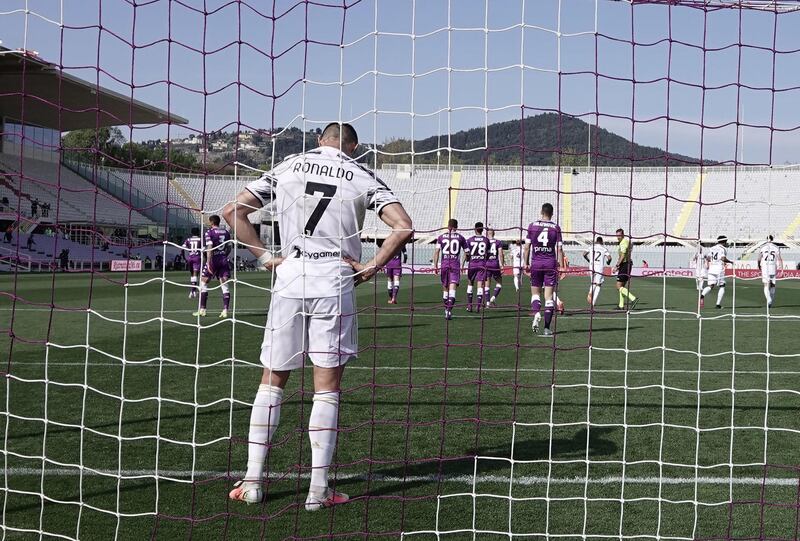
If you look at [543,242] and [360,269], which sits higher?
[543,242]

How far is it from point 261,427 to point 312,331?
2.01 feet

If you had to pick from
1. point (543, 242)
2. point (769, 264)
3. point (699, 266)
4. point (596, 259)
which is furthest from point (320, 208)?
point (769, 264)

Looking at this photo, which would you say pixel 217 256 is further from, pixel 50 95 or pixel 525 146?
pixel 525 146

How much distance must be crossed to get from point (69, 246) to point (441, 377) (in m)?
36.9

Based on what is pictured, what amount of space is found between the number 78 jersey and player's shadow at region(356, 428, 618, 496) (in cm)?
670

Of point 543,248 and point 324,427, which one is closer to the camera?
point 324,427

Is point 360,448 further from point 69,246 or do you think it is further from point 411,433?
point 69,246

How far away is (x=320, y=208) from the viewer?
4.42m

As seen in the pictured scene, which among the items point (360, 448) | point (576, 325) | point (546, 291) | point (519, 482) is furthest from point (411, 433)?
point (576, 325)

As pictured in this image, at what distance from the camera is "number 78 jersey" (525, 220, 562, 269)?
12695mm

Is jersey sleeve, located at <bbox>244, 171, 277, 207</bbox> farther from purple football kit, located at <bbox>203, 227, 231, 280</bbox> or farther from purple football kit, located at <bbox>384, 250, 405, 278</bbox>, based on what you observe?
purple football kit, located at <bbox>203, 227, 231, 280</bbox>

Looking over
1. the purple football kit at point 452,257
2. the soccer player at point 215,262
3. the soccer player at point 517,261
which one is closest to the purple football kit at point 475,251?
the purple football kit at point 452,257

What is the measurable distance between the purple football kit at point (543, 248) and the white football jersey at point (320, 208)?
8521 millimetres

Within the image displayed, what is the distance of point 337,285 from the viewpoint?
4414 millimetres
